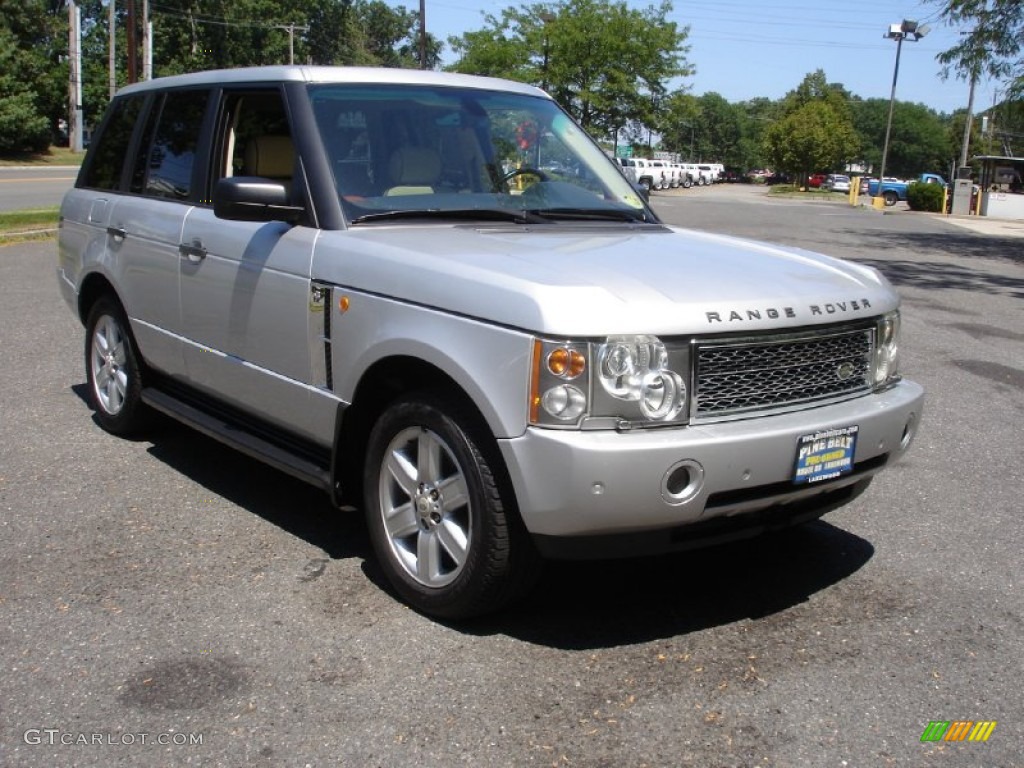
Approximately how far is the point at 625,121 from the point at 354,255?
43.6m

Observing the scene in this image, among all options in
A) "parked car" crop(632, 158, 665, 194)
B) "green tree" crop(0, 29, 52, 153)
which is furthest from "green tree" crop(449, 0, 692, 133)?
"green tree" crop(0, 29, 52, 153)

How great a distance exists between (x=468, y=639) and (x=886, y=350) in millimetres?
1933

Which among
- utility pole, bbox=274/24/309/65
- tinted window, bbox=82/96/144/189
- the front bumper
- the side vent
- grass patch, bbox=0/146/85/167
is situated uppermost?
utility pole, bbox=274/24/309/65

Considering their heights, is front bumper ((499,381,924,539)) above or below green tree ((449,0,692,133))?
below

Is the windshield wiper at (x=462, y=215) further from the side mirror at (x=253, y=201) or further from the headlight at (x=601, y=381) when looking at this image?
the headlight at (x=601, y=381)

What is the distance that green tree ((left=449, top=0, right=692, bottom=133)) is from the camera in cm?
4194

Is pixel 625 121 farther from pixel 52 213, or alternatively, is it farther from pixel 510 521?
pixel 510 521

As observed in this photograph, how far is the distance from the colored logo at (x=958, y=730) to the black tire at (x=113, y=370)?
4.21 metres

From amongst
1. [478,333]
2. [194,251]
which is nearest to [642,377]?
[478,333]

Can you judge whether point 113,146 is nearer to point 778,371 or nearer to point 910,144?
point 778,371

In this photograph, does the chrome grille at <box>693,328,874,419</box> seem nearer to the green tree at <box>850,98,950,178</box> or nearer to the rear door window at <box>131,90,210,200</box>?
the rear door window at <box>131,90,210,200</box>

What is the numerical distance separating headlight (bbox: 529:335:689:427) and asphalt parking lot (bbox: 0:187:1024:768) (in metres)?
0.88

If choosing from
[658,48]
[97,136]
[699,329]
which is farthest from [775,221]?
[699,329]

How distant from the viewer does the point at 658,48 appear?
44.5 m
